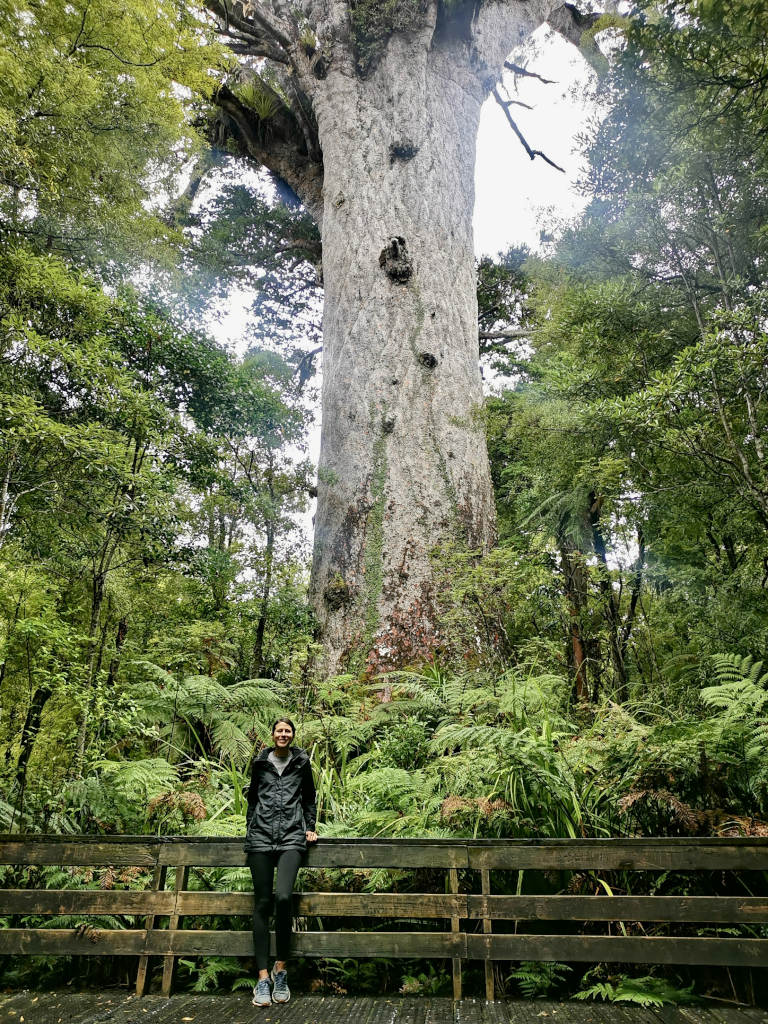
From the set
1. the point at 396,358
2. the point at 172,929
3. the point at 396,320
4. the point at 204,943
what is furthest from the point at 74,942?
the point at 396,320

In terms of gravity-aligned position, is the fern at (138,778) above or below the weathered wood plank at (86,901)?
above

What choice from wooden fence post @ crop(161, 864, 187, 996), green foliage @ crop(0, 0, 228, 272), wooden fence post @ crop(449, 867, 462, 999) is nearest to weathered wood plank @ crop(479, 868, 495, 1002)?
wooden fence post @ crop(449, 867, 462, 999)

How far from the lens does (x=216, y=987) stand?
2.82m

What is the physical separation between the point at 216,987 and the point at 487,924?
1.22 m

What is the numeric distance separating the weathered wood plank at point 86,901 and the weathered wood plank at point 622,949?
127cm

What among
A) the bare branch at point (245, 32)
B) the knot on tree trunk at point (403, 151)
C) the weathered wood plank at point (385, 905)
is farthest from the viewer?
the bare branch at point (245, 32)

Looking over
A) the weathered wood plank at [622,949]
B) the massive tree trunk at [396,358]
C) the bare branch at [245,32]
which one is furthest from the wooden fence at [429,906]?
the bare branch at [245,32]

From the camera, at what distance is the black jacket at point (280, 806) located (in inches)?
115

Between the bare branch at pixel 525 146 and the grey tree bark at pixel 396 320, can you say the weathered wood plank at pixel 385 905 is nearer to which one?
the grey tree bark at pixel 396 320

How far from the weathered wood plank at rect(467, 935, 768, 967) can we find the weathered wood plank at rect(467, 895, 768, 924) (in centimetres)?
7

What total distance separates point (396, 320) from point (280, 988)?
610 centimetres

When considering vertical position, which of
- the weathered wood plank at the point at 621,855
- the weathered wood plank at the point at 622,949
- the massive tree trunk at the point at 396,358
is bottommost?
the weathered wood plank at the point at 622,949

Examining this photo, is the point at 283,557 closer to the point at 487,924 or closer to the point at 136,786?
the point at 136,786

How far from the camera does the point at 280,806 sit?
119 inches
